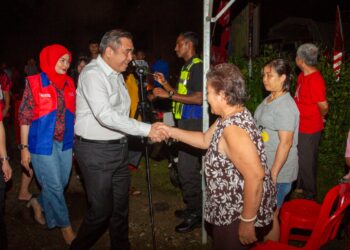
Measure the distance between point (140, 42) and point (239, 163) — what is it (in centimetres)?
1855

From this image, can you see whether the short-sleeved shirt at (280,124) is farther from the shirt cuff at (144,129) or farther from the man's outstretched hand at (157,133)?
the shirt cuff at (144,129)

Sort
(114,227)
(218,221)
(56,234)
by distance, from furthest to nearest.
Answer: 1. (56,234)
2. (114,227)
3. (218,221)

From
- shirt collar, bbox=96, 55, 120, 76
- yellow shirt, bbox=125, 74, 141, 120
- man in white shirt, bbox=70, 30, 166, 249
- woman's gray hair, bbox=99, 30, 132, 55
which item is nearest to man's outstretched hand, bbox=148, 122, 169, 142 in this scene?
man in white shirt, bbox=70, 30, 166, 249

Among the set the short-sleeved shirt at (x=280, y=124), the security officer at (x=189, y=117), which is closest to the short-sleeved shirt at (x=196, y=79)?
the security officer at (x=189, y=117)

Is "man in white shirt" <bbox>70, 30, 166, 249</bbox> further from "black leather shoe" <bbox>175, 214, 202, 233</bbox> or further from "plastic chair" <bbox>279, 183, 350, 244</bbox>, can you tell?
"plastic chair" <bbox>279, 183, 350, 244</bbox>

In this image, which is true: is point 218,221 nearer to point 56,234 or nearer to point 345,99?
point 56,234

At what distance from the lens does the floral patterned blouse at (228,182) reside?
2.51 m

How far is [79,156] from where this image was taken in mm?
3463

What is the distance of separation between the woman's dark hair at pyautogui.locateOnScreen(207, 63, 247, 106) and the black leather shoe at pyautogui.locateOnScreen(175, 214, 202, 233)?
240 centimetres

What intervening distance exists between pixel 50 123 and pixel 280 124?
2.43 meters

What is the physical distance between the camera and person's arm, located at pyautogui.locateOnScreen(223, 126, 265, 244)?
236 centimetres

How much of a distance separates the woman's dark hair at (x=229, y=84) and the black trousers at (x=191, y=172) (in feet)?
6.35

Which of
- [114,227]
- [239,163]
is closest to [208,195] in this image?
[239,163]

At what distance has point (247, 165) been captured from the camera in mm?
2359
